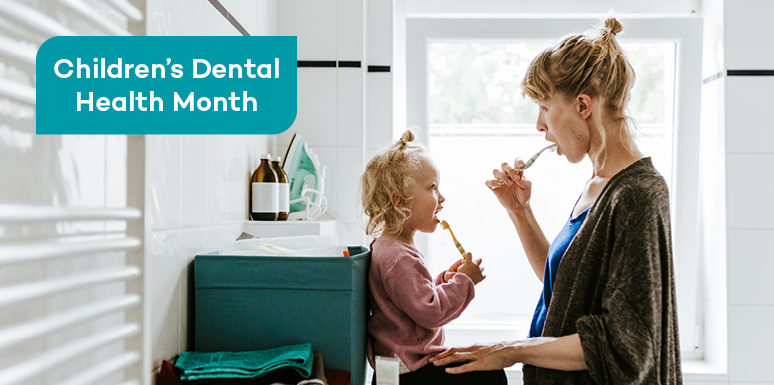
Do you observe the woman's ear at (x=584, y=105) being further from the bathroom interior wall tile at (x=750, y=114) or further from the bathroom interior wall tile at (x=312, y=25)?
the bathroom interior wall tile at (x=750, y=114)

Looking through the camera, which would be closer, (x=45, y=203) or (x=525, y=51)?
(x=45, y=203)

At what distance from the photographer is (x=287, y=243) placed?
1.26 metres

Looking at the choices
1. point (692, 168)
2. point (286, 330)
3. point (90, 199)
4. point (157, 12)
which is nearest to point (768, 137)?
point (692, 168)

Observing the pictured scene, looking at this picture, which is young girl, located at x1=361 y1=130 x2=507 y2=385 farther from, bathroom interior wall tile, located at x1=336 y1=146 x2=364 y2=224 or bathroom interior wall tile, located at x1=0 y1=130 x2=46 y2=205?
bathroom interior wall tile, located at x1=0 y1=130 x2=46 y2=205

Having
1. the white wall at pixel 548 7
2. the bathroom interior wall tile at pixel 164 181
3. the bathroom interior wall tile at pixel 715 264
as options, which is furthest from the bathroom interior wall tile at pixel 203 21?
the bathroom interior wall tile at pixel 715 264

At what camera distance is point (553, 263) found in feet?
3.75

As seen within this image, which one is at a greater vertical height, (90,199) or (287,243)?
(90,199)

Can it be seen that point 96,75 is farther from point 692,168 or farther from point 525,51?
point 692,168

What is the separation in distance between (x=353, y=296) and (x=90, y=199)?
512mm

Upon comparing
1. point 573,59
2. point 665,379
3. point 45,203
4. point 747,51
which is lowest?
point 665,379

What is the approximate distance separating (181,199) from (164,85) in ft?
0.94

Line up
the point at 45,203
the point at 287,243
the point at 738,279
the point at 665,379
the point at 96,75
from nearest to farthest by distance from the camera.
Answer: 1. the point at 45,203
2. the point at 96,75
3. the point at 665,379
4. the point at 287,243
5. the point at 738,279

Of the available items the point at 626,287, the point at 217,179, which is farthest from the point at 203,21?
the point at 626,287

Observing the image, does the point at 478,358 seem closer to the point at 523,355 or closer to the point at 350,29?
the point at 523,355
